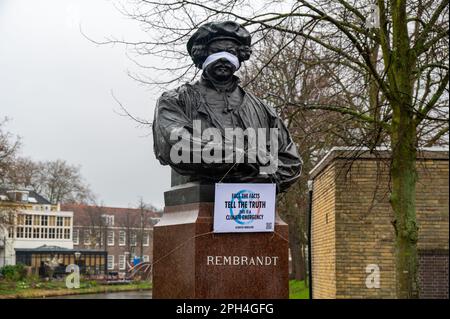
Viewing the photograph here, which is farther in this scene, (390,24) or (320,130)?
(320,130)

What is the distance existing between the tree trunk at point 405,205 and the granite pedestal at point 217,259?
524cm

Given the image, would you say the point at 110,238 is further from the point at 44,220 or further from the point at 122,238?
the point at 44,220

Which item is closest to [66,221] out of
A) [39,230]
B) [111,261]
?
[39,230]

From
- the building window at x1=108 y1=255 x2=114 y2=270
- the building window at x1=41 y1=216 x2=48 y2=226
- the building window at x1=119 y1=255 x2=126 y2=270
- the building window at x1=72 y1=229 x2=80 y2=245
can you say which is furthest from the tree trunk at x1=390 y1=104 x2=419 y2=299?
the building window at x1=119 y1=255 x2=126 y2=270

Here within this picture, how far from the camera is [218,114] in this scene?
7.06 metres

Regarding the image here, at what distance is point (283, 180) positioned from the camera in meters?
6.95

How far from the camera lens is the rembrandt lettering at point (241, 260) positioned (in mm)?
6410

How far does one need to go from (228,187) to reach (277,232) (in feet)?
1.90

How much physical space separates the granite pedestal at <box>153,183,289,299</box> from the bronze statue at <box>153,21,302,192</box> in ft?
1.08

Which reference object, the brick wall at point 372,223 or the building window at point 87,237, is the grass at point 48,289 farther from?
the building window at point 87,237

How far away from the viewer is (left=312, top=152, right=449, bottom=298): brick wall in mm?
16438

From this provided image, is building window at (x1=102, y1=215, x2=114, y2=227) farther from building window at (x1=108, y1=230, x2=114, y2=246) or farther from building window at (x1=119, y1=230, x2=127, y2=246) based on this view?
building window at (x1=119, y1=230, x2=127, y2=246)

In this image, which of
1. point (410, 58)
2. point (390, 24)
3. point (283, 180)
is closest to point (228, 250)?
point (283, 180)
